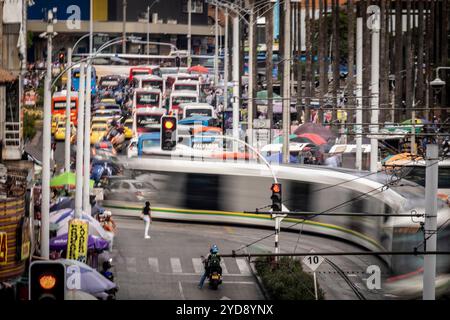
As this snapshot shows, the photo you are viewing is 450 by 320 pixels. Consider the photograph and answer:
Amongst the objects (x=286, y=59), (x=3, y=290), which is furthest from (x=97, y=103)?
(x=3, y=290)

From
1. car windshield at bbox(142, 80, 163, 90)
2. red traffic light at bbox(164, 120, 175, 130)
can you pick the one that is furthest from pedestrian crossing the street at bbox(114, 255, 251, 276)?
car windshield at bbox(142, 80, 163, 90)

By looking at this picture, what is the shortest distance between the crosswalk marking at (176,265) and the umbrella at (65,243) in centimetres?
378

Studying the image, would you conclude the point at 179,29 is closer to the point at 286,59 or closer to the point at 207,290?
the point at 286,59

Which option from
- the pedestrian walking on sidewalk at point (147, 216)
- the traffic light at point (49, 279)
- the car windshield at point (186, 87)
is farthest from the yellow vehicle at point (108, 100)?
the traffic light at point (49, 279)

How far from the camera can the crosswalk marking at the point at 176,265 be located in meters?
41.5

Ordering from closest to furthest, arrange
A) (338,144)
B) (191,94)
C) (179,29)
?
(338,144) → (191,94) → (179,29)

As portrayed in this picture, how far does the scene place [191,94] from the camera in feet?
332

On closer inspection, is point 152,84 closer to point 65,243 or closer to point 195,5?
point 195,5

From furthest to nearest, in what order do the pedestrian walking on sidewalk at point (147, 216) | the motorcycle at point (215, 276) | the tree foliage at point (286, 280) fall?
the pedestrian walking on sidewalk at point (147, 216) < the motorcycle at point (215, 276) < the tree foliage at point (286, 280)

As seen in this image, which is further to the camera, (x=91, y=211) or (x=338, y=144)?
(x=338, y=144)

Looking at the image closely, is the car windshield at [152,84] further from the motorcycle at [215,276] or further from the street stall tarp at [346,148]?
the motorcycle at [215,276]

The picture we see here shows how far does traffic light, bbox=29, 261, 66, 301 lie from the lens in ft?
53.6

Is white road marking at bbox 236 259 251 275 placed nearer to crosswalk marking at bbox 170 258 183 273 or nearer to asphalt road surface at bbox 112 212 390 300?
asphalt road surface at bbox 112 212 390 300
